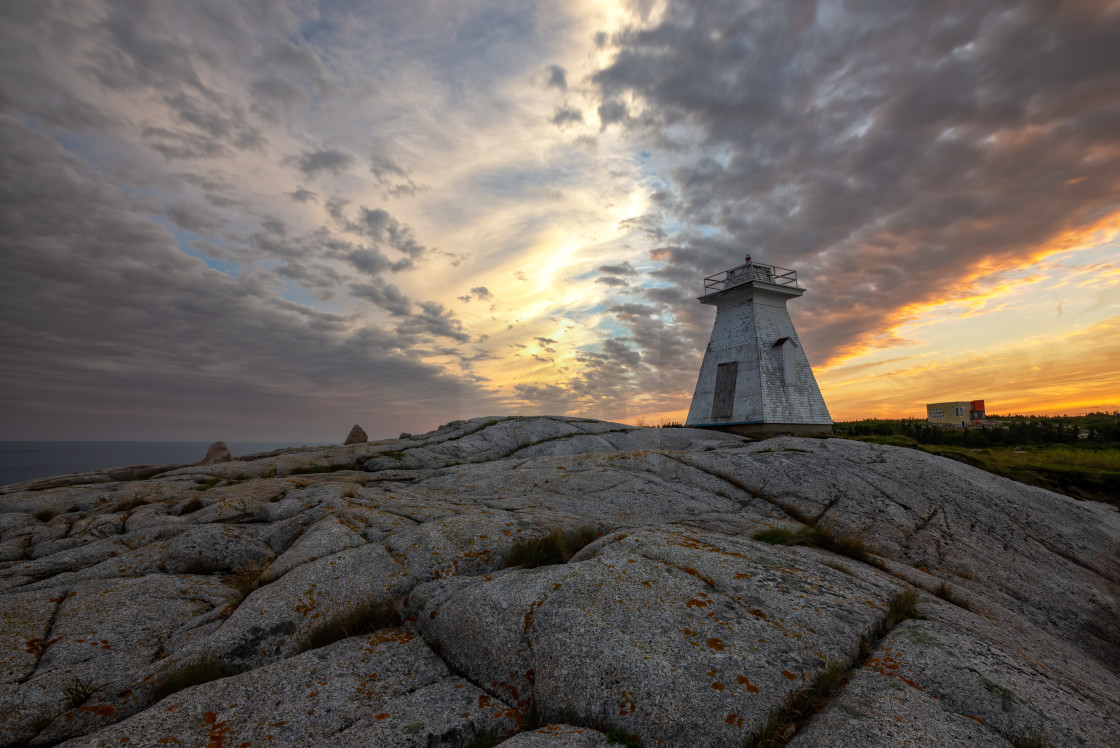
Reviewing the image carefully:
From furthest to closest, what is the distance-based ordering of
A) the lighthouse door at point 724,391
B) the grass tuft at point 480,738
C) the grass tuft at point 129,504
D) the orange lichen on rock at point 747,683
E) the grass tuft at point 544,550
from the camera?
the lighthouse door at point 724,391
the grass tuft at point 129,504
the grass tuft at point 544,550
the orange lichen on rock at point 747,683
the grass tuft at point 480,738

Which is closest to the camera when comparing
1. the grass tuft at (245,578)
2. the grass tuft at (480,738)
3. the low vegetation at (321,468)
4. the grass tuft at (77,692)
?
the grass tuft at (480,738)

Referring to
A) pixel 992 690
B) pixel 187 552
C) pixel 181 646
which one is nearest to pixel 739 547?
pixel 992 690

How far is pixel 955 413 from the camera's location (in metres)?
53.6

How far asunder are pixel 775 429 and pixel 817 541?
21.9 m

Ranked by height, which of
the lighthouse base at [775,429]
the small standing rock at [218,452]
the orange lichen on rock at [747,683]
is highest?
the lighthouse base at [775,429]

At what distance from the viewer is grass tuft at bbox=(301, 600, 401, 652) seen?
6645mm

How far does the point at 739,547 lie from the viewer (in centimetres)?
848

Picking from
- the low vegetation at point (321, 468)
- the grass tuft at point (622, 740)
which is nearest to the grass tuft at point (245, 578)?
the grass tuft at point (622, 740)

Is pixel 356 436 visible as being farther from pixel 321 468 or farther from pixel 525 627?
pixel 525 627

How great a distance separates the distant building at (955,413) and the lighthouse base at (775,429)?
32.0m

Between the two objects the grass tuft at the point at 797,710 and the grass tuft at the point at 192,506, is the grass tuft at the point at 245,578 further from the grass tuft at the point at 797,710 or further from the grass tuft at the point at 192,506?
the grass tuft at the point at 797,710

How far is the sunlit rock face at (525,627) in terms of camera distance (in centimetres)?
492

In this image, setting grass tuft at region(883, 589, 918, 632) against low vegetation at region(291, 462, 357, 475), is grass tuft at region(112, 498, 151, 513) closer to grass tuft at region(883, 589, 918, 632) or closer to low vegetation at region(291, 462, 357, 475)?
low vegetation at region(291, 462, 357, 475)

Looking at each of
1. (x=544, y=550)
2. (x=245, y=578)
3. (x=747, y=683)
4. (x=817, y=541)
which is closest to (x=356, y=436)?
(x=245, y=578)
